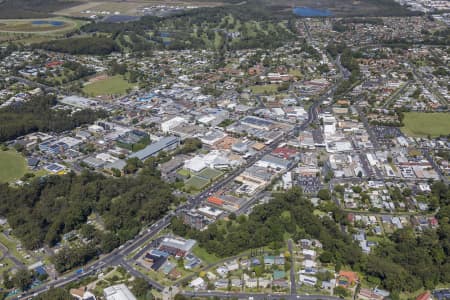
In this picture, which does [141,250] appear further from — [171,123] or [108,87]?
[108,87]

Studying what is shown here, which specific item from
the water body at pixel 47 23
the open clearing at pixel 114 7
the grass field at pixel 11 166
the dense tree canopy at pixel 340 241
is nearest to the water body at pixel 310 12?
the open clearing at pixel 114 7

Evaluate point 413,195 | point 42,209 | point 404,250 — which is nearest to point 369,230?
point 404,250

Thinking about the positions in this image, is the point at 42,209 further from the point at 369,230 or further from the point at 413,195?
the point at 413,195

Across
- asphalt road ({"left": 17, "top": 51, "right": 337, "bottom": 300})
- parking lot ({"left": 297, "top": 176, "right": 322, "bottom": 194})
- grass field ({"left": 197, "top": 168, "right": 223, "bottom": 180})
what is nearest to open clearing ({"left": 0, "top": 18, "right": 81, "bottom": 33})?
grass field ({"left": 197, "top": 168, "right": 223, "bottom": 180})

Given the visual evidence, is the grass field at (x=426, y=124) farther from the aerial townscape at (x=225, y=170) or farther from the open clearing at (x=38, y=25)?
the open clearing at (x=38, y=25)

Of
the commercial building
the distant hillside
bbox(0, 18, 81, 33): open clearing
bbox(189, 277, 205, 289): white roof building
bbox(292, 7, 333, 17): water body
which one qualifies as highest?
the distant hillside

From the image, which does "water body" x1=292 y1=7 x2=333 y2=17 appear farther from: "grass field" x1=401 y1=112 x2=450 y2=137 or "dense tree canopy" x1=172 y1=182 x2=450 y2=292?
"dense tree canopy" x1=172 y1=182 x2=450 y2=292
